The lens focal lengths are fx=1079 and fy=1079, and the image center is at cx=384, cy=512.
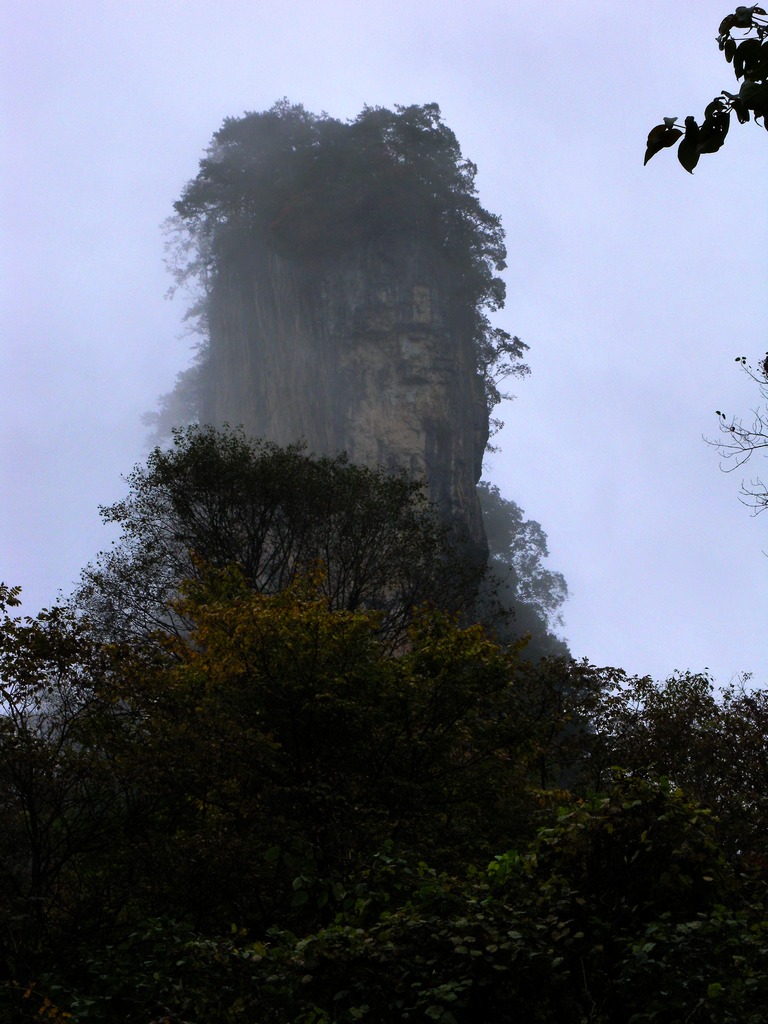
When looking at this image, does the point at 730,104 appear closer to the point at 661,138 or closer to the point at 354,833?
the point at 661,138

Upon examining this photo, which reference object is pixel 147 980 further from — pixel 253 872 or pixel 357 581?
pixel 357 581

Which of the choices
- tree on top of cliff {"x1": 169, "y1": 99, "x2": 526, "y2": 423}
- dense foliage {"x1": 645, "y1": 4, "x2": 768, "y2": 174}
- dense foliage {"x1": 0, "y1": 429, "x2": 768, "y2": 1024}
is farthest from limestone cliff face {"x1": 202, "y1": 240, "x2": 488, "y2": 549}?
dense foliage {"x1": 645, "y1": 4, "x2": 768, "y2": 174}

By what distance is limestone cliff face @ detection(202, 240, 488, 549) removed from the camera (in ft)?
143

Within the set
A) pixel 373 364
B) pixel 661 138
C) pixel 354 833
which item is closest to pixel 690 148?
pixel 661 138

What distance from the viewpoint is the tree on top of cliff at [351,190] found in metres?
44.5

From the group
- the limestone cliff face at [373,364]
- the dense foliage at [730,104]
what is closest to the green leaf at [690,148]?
the dense foliage at [730,104]

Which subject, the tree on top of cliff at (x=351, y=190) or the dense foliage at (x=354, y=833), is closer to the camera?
the dense foliage at (x=354, y=833)

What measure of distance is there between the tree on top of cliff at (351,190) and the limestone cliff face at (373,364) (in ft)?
2.25

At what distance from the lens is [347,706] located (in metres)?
12.1

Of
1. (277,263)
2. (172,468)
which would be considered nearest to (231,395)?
(277,263)

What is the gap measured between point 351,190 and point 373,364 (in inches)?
285

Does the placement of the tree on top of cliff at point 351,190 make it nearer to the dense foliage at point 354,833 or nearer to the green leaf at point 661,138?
the dense foliage at point 354,833

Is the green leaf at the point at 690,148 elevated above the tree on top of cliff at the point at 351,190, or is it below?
below

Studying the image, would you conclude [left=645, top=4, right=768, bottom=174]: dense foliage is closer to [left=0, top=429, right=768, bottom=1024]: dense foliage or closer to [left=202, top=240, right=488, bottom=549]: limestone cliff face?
[left=0, top=429, right=768, bottom=1024]: dense foliage
